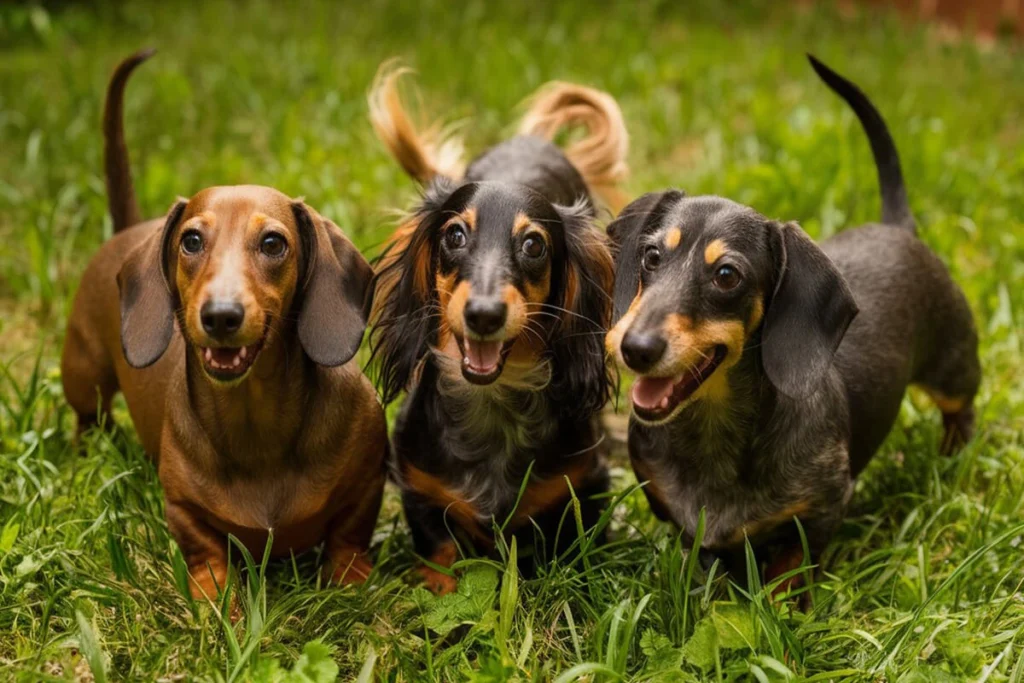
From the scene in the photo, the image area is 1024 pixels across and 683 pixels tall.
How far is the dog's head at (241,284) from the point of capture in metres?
2.73

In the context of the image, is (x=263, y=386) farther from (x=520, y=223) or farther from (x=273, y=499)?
(x=520, y=223)

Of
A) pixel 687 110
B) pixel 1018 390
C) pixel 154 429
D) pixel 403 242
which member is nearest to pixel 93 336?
pixel 154 429

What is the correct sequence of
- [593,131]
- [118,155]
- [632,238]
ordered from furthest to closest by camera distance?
[593,131] < [118,155] < [632,238]

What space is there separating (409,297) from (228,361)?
1.99ft

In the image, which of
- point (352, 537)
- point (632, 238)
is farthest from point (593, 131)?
point (352, 537)

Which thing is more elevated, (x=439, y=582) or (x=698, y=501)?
(x=698, y=501)

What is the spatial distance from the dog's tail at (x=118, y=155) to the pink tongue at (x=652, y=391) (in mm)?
1950

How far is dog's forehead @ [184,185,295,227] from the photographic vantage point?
9.41 feet

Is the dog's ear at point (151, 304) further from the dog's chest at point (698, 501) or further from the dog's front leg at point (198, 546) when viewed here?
the dog's chest at point (698, 501)

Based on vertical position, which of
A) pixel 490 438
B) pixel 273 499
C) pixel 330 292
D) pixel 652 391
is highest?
pixel 330 292

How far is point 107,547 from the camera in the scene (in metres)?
3.12

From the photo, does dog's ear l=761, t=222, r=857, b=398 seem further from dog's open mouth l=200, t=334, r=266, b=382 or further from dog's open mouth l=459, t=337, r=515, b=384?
dog's open mouth l=200, t=334, r=266, b=382

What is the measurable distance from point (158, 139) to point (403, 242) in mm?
3259

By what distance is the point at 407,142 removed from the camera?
475 cm
